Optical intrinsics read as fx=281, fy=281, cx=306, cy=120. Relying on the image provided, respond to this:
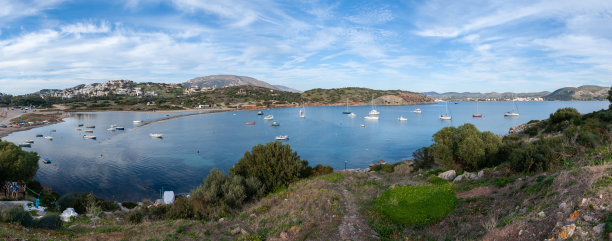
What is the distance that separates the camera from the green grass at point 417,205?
1023cm

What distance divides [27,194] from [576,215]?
32.3m

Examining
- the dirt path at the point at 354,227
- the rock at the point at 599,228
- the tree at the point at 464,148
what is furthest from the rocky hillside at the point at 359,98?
the rock at the point at 599,228

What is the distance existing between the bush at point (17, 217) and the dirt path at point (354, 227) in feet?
A: 36.0

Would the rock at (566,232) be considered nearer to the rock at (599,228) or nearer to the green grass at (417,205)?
the rock at (599,228)

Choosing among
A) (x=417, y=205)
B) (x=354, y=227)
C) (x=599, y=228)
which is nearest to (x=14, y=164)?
(x=354, y=227)

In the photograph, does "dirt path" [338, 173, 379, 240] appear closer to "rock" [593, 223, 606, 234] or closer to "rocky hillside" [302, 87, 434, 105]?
"rock" [593, 223, 606, 234]

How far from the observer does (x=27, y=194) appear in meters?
22.1

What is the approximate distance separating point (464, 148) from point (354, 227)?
14.8 m

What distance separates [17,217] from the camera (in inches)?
384

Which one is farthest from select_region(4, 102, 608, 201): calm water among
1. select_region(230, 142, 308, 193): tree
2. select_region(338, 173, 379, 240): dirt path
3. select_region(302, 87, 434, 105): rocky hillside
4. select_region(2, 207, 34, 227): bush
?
select_region(302, 87, 434, 105): rocky hillside

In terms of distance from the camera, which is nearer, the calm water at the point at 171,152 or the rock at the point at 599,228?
the rock at the point at 599,228

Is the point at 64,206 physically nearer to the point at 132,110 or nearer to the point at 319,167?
the point at 319,167

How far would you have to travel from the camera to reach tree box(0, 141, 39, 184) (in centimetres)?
2298

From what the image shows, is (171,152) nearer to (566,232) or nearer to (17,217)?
(17,217)
